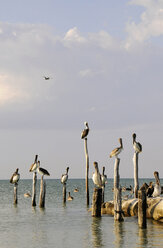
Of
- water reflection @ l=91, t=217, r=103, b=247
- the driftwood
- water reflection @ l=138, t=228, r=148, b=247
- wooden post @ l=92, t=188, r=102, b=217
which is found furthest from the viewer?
wooden post @ l=92, t=188, r=102, b=217

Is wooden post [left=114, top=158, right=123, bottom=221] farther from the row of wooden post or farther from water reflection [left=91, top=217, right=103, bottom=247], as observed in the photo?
water reflection [left=91, top=217, right=103, bottom=247]

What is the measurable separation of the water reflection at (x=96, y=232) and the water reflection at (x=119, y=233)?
0.62 m

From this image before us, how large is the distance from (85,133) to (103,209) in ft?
23.1

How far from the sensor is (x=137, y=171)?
1000 inches

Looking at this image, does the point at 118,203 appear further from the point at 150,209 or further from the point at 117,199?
the point at 150,209

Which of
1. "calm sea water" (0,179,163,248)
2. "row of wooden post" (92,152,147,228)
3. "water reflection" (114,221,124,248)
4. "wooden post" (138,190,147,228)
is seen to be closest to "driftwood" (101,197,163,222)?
"calm sea water" (0,179,163,248)

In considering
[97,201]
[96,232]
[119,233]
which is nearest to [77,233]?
[96,232]

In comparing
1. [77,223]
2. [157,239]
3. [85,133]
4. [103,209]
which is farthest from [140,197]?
[85,133]

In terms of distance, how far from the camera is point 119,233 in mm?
17766

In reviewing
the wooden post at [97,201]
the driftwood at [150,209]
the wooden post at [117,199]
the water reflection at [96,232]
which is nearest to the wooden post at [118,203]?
the wooden post at [117,199]

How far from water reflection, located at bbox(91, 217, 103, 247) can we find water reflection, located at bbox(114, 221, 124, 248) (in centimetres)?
62

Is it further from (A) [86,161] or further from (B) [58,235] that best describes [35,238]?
(A) [86,161]

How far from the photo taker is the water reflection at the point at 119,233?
51.3 ft

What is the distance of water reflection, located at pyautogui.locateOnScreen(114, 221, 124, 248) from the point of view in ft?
51.3
